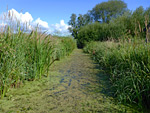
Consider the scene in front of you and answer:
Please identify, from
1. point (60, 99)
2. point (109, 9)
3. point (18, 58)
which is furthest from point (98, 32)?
point (109, 9)

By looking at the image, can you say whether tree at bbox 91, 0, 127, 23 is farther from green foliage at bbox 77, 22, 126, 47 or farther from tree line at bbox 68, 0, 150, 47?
green foliage at bbox 77, 22, 126, 47

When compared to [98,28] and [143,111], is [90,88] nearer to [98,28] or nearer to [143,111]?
[143,111]

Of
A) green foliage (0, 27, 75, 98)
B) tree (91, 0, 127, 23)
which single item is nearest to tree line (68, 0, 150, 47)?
tree (91, 0, 127, 23)

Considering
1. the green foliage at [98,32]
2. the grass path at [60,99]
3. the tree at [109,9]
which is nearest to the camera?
the grass path at [60,99]

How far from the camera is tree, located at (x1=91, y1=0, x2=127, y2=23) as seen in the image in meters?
29.8

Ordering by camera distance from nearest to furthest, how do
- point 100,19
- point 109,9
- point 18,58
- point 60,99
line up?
point 60,99 → point 18,58 → point 109,9 → point 100,19

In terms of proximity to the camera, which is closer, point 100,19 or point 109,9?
point 109,9

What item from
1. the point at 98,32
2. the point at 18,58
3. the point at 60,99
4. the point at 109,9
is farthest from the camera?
the point at 109,9

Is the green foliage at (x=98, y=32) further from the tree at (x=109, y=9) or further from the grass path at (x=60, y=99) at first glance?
the tree at (x=109, y=9)

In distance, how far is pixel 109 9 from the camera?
30.5 meters

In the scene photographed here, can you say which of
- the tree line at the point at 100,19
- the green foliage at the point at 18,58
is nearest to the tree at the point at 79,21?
the tree line at the point at 100,19

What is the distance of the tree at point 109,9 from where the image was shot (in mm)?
29781

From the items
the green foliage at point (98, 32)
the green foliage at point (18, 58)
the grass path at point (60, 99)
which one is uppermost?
the green foliage at point (98, 32)

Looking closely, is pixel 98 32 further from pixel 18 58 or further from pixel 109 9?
pixel 109 9
